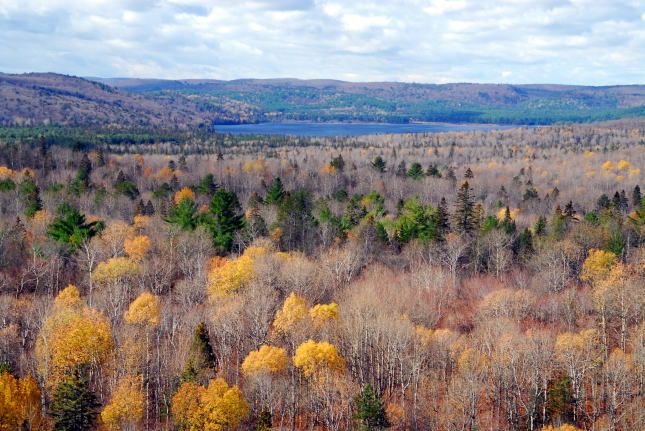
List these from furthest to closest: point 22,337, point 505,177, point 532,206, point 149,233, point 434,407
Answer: point 505,177, point 532,206, point 149,233, point 22,337, point 434,407

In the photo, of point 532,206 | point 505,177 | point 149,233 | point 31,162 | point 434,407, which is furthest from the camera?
point 505,177

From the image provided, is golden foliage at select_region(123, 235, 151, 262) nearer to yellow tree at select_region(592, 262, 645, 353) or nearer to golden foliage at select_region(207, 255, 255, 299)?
golden foliage at select_region(207, 255, 255, 299)

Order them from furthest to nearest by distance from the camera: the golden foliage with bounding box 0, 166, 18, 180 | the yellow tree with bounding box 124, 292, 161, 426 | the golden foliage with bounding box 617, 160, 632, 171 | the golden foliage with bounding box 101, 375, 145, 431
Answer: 1. the golden foliage with bounding box 617, 160, 632, 171
2. the golden foliage with bounding box 0, 166, 18, 180
3. the yellow tree with bounding box 124, 292, 161, 426
4. the golden foliage with bounding box 101, 375, 145, 431

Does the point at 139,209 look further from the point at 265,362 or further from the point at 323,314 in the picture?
the point at 265,362

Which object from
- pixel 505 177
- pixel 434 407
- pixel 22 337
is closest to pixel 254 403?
pixel 434 407

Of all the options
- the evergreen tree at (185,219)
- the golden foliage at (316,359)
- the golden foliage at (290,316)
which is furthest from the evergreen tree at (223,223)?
the golden foliage at (316,359)

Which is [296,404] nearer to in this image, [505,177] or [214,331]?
[214,331]

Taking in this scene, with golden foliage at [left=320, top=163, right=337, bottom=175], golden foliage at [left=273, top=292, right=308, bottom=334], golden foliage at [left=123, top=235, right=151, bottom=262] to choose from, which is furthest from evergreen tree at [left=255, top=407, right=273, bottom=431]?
golden foliage at [left=320, top=163, right=337, bottom=175]

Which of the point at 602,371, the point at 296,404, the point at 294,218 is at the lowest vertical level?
the point at 296,404
